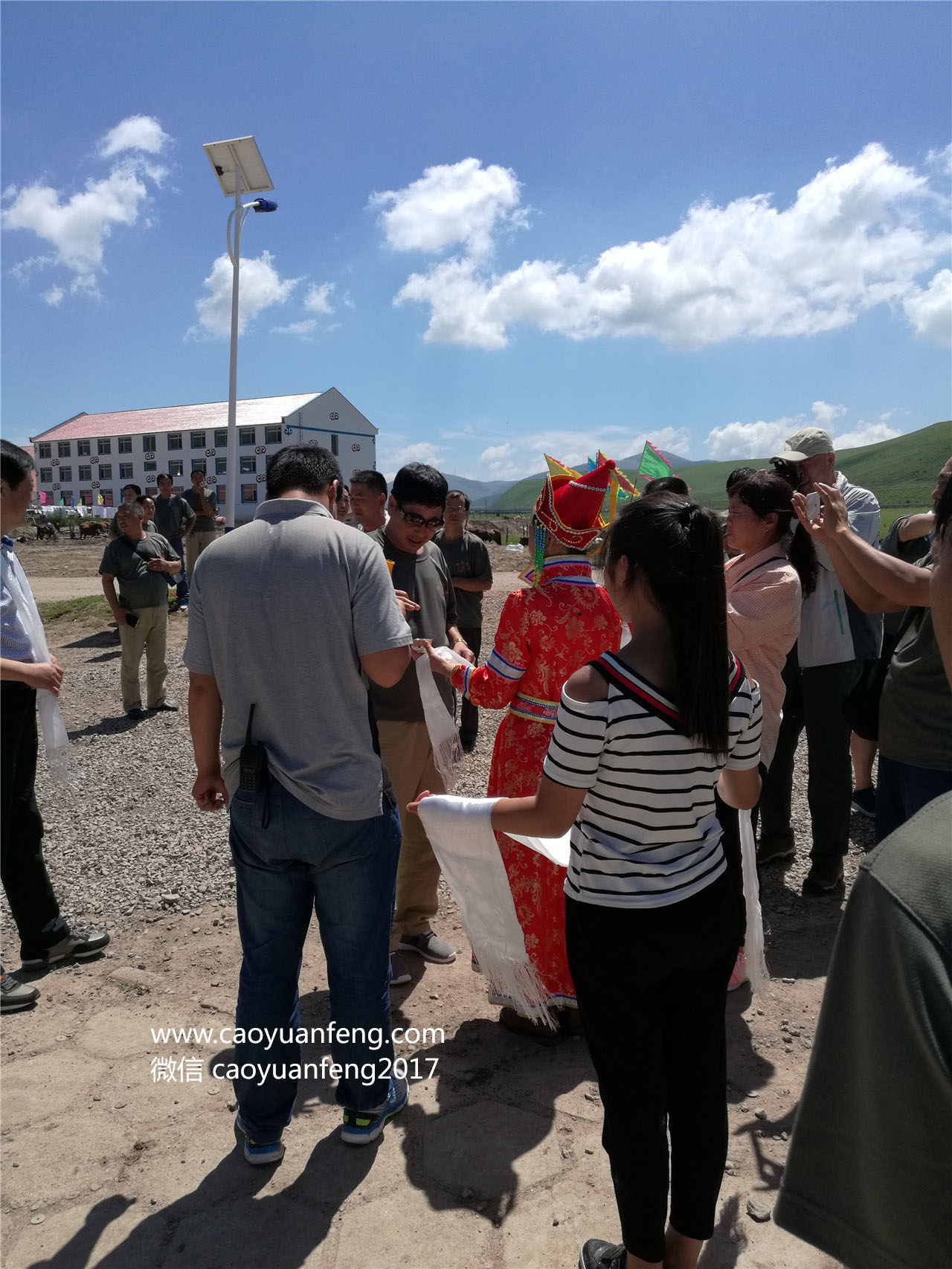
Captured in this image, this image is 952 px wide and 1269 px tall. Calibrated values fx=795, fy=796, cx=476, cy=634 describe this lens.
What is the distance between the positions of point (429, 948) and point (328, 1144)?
1.20 meters

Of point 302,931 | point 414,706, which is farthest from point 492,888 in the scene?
point 414,706

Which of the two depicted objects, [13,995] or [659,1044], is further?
[13,995]

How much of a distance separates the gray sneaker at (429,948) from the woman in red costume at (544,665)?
0.61 meters

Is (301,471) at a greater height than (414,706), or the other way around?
(301,471)

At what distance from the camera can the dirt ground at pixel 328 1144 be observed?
2.24 meters

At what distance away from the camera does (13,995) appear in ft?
11.2

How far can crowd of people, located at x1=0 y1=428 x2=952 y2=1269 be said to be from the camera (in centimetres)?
183

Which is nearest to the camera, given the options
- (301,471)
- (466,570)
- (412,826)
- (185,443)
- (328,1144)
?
(301,471)

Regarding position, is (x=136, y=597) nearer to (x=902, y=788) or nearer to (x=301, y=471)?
(x=301, y=471)

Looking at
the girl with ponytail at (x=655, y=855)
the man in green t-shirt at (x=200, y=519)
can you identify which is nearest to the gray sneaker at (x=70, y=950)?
the girl with ponytail at (x=655, y=855)

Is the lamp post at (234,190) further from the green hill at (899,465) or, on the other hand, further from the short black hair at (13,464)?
the green hill at (899,465)

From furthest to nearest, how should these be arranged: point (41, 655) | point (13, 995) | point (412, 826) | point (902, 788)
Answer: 1. point (412, 826)
2. point (41, 655)
3. point (13, 995)
4. point (902, 788)

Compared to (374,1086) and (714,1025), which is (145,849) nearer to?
(374,1086)

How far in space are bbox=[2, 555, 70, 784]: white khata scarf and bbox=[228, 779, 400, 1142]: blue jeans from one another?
1541mm
